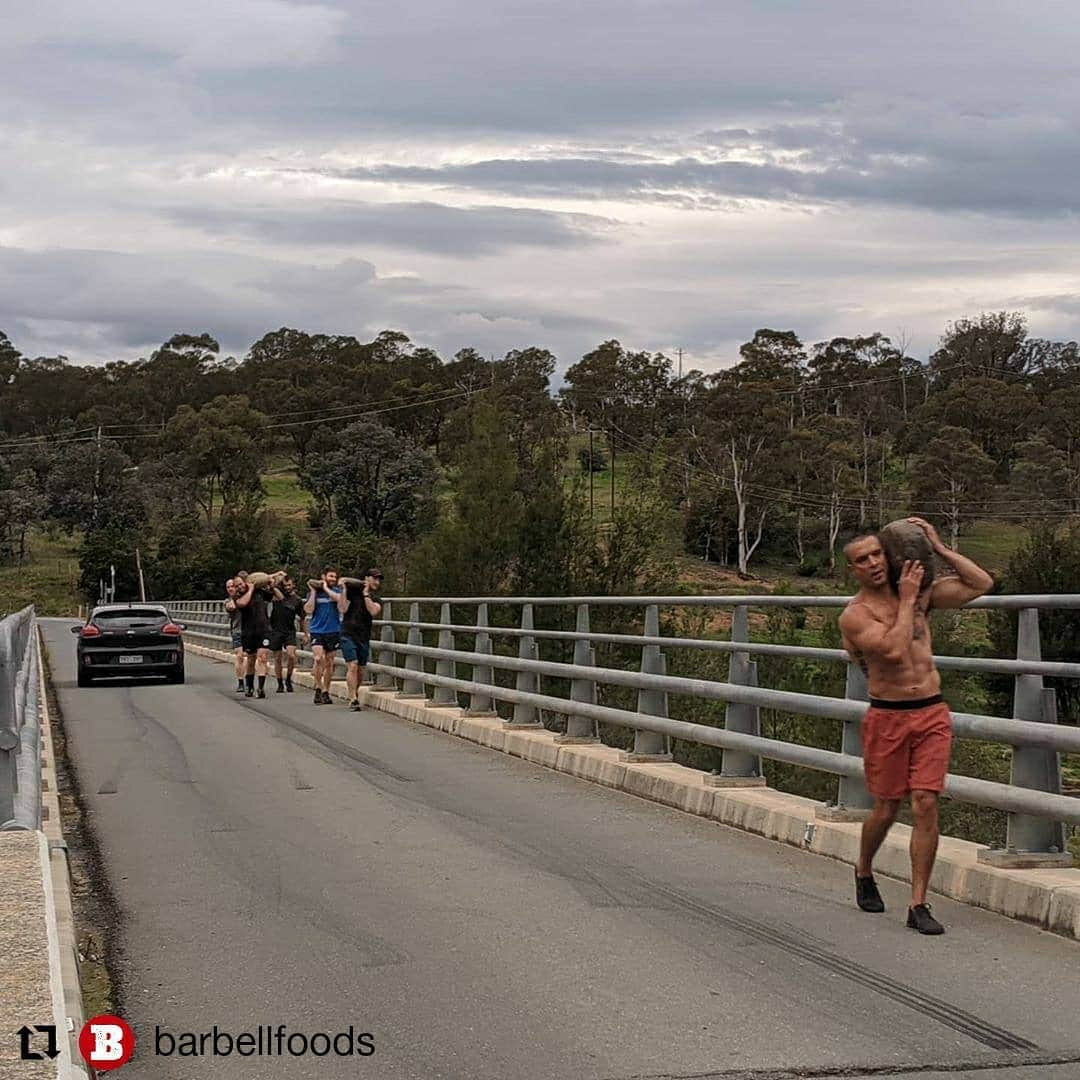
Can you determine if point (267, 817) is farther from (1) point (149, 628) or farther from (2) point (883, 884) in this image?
(1) point (149, 628)

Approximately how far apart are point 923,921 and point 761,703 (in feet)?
10.7

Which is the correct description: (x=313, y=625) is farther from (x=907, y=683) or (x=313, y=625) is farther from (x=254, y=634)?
(x=907, y=683)

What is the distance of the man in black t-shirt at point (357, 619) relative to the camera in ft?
71.4

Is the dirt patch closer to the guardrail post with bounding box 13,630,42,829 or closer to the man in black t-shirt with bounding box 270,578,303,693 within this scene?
the guardrail post with bounding box 13,630,42,829

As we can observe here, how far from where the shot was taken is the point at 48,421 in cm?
12431

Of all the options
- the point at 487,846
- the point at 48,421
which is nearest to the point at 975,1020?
the point at 487,846

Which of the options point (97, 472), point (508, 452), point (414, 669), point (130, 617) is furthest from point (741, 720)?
point (97, 472)

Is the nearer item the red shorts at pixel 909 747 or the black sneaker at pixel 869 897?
the red shorts at pixel 909 747

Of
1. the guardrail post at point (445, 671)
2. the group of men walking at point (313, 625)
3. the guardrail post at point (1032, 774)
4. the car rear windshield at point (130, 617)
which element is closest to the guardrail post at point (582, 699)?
the guardrail post at point (445, 671)

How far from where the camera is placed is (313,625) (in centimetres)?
2338

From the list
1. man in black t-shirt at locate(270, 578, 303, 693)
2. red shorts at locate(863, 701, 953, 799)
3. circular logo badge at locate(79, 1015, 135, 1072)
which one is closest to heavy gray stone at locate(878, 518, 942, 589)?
red shorts at locate(863, 701, 953, 799)

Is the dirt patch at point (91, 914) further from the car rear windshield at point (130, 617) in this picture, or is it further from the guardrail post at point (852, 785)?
the car rear windshield at point (130, 617)

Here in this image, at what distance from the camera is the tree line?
77.9 m

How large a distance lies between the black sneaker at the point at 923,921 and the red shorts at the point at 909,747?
491 mm
